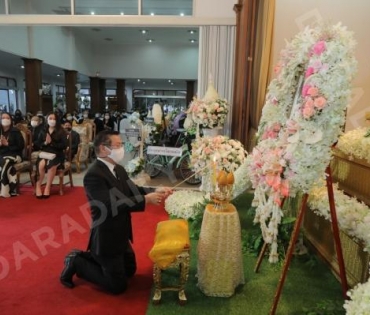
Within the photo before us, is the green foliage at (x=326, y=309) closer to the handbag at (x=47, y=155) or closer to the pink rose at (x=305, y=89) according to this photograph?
the pink rose at (x=305, y=89)

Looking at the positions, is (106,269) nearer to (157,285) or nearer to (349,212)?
(157,285)

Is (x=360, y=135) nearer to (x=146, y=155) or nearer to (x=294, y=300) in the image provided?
(x=294, y=300)

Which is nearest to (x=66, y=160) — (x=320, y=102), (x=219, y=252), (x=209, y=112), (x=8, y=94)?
(x=209, y=112)

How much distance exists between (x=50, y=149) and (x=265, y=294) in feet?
13.1

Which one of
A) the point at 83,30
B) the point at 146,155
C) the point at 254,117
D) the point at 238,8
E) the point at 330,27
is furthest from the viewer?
the point at 83,30

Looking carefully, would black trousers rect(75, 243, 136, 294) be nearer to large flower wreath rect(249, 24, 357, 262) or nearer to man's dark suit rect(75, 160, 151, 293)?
man's dark suit rect(75, 160, 151, 293)

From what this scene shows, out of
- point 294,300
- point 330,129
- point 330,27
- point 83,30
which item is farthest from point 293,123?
point 83,30

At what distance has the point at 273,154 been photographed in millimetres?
2043

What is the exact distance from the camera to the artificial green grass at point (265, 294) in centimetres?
234

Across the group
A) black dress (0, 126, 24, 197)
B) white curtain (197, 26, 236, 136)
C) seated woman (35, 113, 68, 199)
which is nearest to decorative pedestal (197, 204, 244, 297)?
white curtain (197, 26, 236, 136)

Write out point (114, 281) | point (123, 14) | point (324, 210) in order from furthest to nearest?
point (123, 14) → point (324, 210) → point (114, 281)

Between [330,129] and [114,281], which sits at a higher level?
[330,129]

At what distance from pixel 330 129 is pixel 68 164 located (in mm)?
4678

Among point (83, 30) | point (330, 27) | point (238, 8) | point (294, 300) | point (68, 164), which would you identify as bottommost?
point (294, 300)
